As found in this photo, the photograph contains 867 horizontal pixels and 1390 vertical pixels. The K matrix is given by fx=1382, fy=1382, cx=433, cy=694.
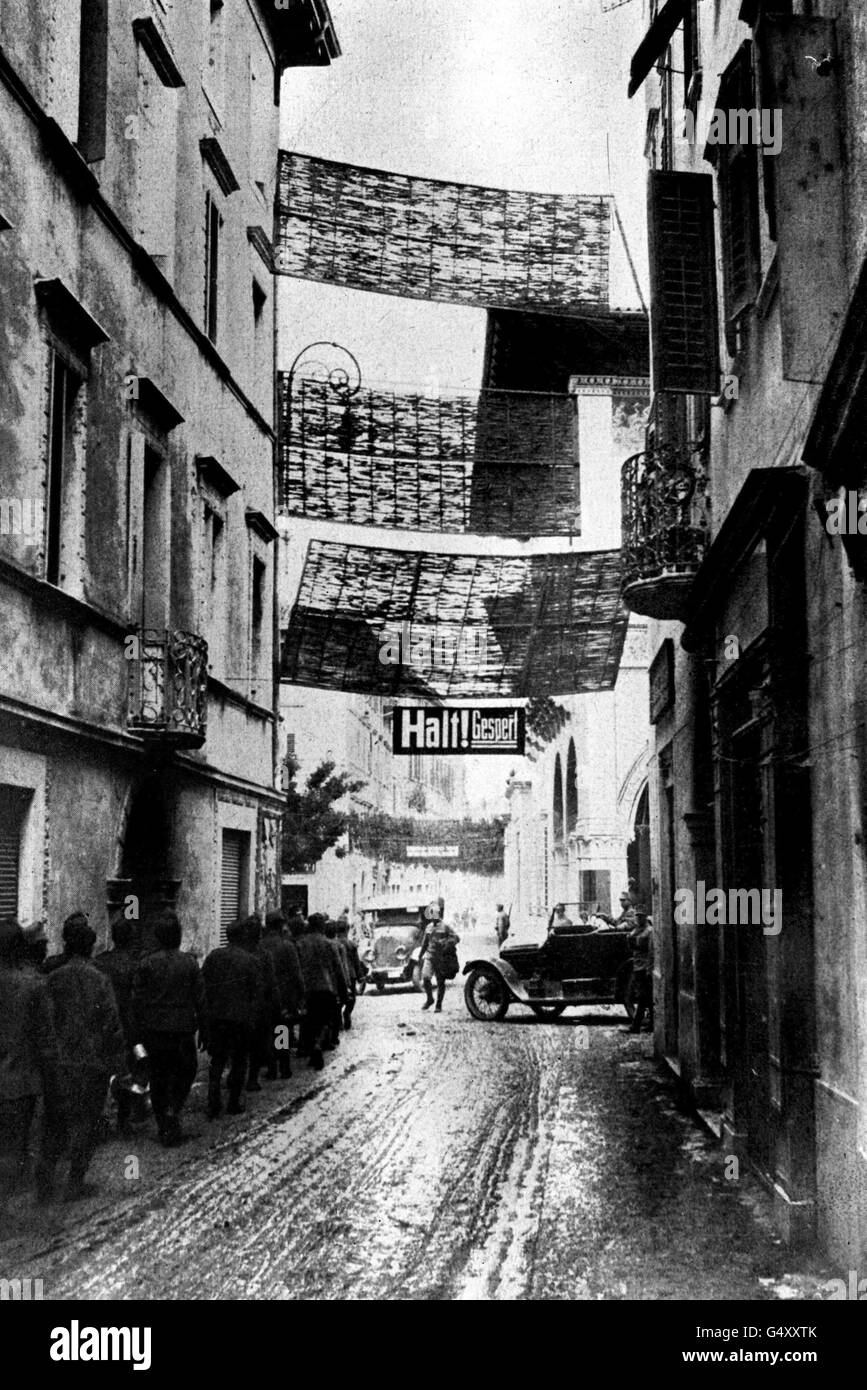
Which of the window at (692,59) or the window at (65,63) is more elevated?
the window at (692,59)

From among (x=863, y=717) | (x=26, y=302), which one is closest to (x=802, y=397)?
(x=863, y=717)

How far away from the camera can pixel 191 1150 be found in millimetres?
8789

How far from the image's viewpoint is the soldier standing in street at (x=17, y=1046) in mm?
6574

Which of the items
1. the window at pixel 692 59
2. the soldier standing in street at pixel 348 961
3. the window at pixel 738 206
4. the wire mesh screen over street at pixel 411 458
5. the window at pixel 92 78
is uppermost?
the window at pixel 692 59

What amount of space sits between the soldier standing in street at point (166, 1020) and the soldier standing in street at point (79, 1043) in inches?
50.0

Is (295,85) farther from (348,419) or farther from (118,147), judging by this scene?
(348,419)

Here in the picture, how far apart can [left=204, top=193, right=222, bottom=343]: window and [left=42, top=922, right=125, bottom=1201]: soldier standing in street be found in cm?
609

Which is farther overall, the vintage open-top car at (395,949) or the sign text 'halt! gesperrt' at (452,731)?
the vintage open-top car at (395,949)

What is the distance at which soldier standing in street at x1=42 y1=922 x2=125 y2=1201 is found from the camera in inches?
284

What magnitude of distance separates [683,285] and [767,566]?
120 inches

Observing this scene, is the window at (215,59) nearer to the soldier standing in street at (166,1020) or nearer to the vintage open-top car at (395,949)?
the soldier standing in street at (166,1020)

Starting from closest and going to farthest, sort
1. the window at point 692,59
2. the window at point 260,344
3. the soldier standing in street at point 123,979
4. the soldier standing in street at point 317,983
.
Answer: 1. the soldier standing in street at point 123,979
2. the window at point 692,59
3. the window at point 260,344
4. the soldier standing in street at point 317,983

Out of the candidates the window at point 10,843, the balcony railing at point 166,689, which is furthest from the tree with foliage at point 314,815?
the window at point 10,843

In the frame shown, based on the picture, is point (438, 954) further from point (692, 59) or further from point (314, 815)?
point (692, 59)
